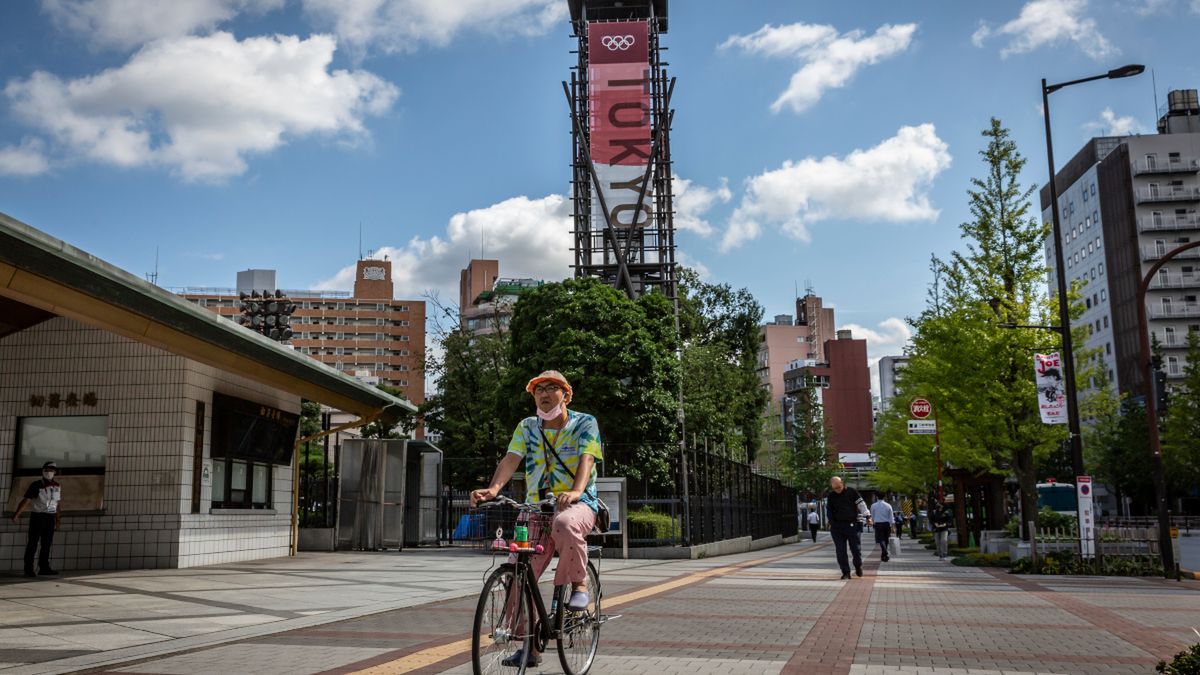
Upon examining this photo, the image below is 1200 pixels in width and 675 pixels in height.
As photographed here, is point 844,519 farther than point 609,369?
No

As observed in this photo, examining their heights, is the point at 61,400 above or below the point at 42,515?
above

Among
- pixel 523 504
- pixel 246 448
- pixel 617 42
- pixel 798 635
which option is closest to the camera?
pixel 523 504

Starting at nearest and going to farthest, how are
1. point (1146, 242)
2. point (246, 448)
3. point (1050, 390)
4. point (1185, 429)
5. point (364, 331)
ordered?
1. point (246, 448)
2. point (1050, 390)
3. point (1185, 429)
4. point (1146, 242)
5. point (364, 331)

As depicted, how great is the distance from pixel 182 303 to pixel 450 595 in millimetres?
4942

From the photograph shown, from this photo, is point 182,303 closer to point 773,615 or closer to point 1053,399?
point 773,615

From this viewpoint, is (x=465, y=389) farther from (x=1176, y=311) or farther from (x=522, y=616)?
(x=1176, y=311)

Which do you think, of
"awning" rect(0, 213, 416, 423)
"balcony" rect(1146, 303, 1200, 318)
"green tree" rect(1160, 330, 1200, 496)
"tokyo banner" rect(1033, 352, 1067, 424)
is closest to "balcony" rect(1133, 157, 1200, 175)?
"balcony" rect(1146, 303, 1200, 318)

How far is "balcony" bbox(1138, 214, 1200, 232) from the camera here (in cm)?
8662

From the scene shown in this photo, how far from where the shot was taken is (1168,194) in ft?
286

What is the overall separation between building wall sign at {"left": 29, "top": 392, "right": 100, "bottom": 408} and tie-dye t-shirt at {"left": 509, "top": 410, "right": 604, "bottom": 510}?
12207 millimetres

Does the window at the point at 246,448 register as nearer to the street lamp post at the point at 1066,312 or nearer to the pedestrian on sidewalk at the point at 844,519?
the pedestrian on sidewalk at the point at 844,519

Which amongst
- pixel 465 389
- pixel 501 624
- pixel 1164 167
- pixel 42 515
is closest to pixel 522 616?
pixel 501 624

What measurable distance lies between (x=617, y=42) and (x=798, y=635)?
41350 millimetres

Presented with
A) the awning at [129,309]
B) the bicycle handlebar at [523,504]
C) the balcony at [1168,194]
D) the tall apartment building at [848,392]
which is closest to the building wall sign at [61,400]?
the awning at [129,309]
